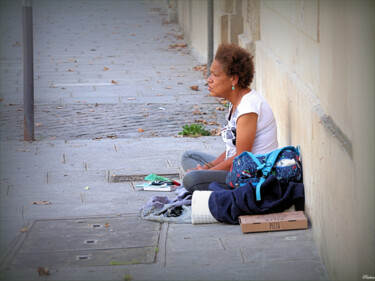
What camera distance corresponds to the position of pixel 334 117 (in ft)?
13.7

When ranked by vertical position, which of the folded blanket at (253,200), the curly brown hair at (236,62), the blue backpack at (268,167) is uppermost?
the curly brown hair at (236,62)

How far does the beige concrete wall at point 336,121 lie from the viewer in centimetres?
324

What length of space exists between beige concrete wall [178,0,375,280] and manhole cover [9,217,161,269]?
117cm

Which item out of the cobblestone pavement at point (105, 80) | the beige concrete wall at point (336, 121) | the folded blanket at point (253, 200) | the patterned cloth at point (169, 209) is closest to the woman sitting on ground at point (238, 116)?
the patterned cloth at point (169, 209)

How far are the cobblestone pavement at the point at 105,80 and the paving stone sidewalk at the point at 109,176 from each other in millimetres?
29

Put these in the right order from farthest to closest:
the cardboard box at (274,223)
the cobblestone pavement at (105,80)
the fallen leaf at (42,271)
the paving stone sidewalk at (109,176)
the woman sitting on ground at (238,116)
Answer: the cobblestone pavement at (105,80) < the woman sitting on ground at (238,116) < the cardboard box at (274,223) < the paving stone sidewalk at (109,176) < the fallen leaf at (42,271)

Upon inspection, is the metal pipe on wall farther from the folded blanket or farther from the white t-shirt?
the folded blanket

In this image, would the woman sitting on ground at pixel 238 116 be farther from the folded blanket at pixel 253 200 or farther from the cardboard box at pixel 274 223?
the cardboard box at pixel 274 223

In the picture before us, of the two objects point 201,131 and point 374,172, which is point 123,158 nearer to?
point 201,131

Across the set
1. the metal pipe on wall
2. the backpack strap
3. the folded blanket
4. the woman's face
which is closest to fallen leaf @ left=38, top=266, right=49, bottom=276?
the folded blanket

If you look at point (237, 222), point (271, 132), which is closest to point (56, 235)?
point (237, 222)

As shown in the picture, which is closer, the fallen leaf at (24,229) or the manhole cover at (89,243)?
the manhole cover at (89,243)

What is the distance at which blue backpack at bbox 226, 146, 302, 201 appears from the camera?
5.12 m

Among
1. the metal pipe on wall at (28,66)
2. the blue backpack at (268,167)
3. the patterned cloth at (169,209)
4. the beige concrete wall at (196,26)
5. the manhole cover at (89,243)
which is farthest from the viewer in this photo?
the beige concrete wall at (196,26)
